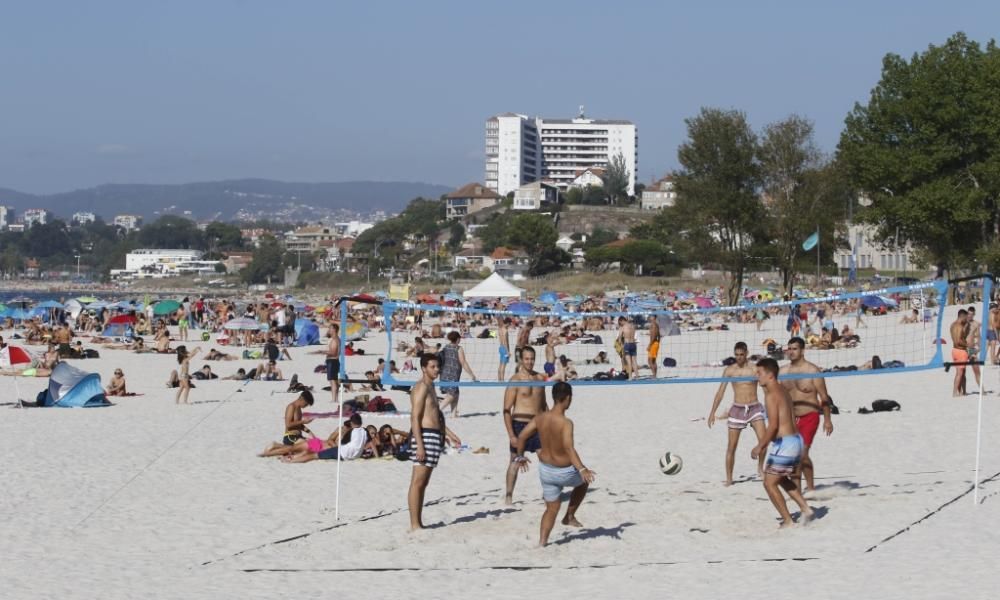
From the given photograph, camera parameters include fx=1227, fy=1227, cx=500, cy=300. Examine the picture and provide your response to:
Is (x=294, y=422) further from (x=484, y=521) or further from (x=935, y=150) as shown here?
(x=935, y=150)

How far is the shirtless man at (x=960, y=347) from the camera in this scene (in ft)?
47.4

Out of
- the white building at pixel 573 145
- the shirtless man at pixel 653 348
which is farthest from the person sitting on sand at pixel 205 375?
the white building at pixel 573 145

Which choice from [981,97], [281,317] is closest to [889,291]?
[281,317]

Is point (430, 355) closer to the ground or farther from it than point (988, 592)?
farther from it

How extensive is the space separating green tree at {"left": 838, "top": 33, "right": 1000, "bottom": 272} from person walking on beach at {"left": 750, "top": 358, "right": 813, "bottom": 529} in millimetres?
30111

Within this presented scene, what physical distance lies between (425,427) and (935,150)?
32434 mm

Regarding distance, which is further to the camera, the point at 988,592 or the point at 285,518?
the point at 285,518

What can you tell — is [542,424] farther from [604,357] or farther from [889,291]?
[604,357]

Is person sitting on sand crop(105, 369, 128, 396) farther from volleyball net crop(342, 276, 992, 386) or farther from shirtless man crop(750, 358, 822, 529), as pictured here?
shirtless man crop(750, 358, 822, 529)

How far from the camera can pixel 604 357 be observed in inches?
950

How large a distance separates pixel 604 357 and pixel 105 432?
39.8ft

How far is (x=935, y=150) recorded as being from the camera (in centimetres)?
3706

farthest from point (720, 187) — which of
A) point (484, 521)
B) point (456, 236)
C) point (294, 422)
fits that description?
point (456, 236)

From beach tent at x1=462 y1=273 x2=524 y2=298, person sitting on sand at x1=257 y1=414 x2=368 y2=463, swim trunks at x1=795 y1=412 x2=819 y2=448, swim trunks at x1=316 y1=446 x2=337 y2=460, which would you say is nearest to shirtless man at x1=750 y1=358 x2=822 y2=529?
swim trunks at x1=795 y1=412 x2=819 y2=448
